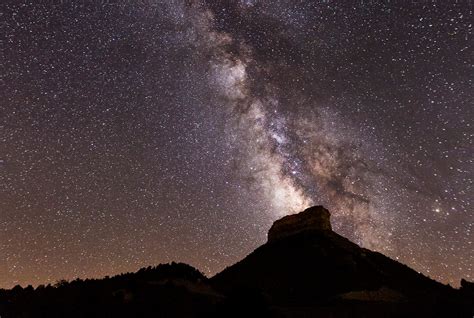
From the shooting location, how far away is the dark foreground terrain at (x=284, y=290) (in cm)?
2644

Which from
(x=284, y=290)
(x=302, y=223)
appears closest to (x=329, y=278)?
(x=284, y=290)

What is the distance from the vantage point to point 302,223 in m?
55.2

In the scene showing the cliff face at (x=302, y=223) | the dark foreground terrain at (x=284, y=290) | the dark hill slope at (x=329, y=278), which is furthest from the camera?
the cliff face at (x=302, y=223)

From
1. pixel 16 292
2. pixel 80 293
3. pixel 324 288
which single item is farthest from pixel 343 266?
pixel 16 292

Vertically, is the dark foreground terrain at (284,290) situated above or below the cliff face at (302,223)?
below

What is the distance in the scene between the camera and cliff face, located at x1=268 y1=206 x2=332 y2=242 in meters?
53.7

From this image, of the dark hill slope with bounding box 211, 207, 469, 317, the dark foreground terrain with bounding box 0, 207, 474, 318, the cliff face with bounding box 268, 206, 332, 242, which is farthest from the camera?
the cliff face with bounding box 268, 206, 332, 242

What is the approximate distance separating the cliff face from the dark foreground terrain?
0.48 feet

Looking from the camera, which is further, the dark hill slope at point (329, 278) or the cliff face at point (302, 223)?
the cliff face at point (302, 223)

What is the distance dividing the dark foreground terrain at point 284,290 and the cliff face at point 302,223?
146 mm

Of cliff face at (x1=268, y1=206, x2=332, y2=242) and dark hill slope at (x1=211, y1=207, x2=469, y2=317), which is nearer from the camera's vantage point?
dark hill slope at (x1=211, y1=207, x2=469, y2=317)

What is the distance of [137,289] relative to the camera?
30.3 m

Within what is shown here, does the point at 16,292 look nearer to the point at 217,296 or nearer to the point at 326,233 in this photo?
the point at 217,296

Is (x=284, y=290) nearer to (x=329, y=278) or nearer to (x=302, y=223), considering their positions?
(x=329, y=278)
